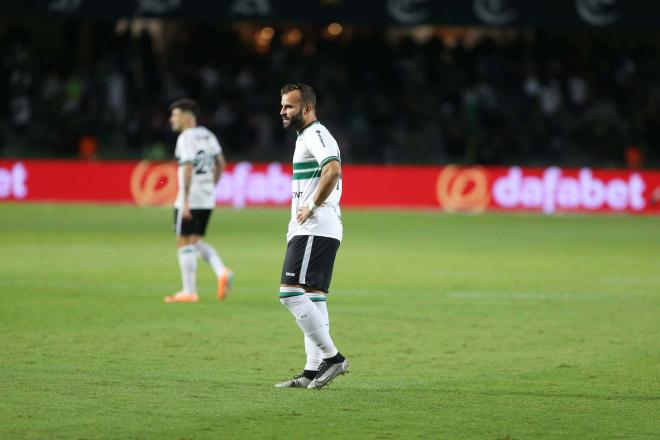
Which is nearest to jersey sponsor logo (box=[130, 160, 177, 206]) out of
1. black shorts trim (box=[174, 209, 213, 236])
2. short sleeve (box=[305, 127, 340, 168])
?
black shorts trim (box=[174, 209, 213, 236])

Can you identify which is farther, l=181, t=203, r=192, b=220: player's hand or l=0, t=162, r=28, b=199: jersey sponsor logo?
l=0, t=162, r=28, b=199: jersey sponsor logo

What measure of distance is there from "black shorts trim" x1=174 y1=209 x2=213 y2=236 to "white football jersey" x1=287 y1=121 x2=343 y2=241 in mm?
5271

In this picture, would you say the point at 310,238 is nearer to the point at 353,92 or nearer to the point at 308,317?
the point at 308,317

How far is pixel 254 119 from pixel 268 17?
310 cm

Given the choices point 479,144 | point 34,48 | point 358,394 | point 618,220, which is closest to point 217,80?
point 34,48

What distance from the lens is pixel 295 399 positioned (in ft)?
25.8

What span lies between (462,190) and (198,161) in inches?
705

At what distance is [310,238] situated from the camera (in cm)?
829

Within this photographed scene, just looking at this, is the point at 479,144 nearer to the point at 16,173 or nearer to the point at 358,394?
the point at 16,173

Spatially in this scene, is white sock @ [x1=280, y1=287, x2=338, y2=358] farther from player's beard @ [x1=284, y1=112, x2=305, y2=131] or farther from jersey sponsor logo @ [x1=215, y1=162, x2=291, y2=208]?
jersey sponsor logo @ [x1=215, y1=162, x2=291, y2=208]

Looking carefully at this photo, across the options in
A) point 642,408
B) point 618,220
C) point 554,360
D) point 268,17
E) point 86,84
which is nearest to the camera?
point 642,408

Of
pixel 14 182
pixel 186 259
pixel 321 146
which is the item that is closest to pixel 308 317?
pixel 321 146

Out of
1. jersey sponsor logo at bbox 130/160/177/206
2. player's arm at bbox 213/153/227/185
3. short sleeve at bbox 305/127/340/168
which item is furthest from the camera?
jersey sponsor logo at bbox 130/160/177/206

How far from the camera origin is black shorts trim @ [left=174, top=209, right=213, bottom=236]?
13.6m
